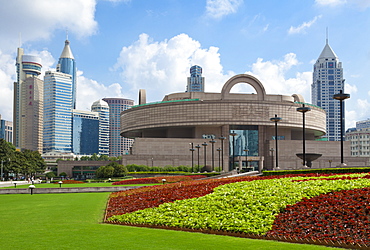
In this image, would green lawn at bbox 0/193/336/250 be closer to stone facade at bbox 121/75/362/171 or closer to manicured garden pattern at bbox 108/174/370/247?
manicured garden pattern at bbox 108/174/370/247

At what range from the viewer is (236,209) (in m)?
13.3

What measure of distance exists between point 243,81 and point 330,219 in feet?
260

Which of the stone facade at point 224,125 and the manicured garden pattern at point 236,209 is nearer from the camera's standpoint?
the manicured garden pattern at point 236,209

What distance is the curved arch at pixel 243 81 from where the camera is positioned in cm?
8844

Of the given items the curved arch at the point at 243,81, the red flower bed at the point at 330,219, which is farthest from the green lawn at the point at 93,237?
the curved arch at the point at 243,81

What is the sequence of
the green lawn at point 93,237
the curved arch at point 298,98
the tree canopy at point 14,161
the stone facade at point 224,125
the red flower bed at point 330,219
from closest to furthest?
the green lawn at point 93,237 < the red flower bed at point 330,219 < the tree canopy at point 14,161 < the stone facade at point 224,125 < the curved arch at point 298,98

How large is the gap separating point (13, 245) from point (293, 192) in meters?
9.33

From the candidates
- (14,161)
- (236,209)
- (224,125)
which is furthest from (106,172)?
(236,209)

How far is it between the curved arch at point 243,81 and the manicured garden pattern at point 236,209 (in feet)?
240

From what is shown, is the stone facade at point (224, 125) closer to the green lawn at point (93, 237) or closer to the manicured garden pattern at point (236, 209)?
the manicured garden pattern at point (236, 209)

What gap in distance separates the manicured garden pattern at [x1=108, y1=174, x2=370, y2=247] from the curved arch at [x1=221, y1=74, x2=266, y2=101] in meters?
73.0

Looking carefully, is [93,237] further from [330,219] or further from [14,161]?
[14,161]

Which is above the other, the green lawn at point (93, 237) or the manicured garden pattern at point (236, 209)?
the manicured garden pattern at point (236, 209)

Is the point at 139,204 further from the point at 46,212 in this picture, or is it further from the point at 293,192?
the point at 293,192
